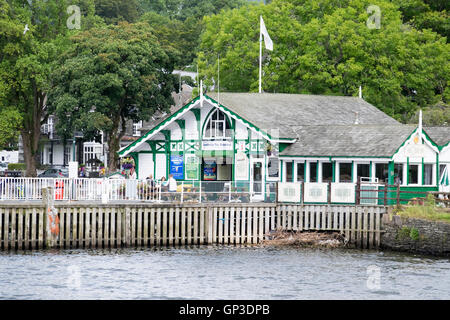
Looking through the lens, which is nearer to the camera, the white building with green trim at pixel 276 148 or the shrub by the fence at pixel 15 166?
the white building with green trim at pixel 276 148

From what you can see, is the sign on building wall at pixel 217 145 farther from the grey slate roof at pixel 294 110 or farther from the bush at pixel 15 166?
the bush at pixel 15 166

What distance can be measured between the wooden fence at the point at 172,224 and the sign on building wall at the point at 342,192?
613 millimetres

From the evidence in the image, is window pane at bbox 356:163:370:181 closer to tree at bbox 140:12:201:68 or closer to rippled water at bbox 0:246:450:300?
rippled water at bbox 0:246:450:300

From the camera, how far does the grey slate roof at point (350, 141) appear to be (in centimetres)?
4722

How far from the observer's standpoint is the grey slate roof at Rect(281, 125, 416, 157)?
47.2 m

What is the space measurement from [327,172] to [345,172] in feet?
3.33

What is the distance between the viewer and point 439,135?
4900 cm

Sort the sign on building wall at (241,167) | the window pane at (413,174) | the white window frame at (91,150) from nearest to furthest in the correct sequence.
A: 1. the window pane at (413,174)
2. the sign on building wall at (241,167)
3. the white window frame at (91,150)

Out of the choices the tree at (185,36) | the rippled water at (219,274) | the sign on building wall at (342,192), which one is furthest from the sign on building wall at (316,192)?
the tree at (185,36)

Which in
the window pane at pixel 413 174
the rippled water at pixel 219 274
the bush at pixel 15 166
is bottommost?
the rippled water at pixel 219 274

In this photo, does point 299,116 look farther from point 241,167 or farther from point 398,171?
point 398,171

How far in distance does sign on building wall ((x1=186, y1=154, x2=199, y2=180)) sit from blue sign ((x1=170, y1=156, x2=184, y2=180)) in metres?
0.34

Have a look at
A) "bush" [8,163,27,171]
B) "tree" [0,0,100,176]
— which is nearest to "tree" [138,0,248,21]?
"bush" [8,163,27,171]
